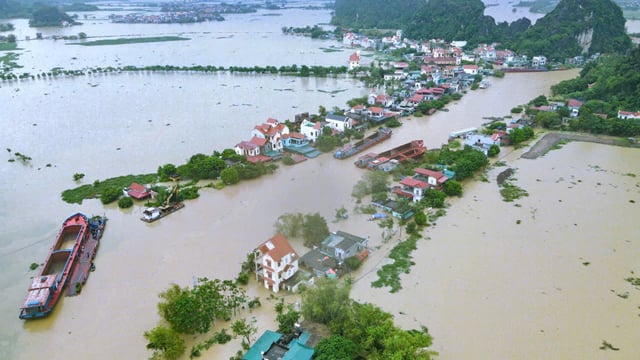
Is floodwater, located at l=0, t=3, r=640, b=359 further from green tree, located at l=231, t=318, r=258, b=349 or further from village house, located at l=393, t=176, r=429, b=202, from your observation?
village house, located at l=393, t=176, r=429, b=202

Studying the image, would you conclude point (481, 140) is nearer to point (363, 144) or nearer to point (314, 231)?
point (363, 144)

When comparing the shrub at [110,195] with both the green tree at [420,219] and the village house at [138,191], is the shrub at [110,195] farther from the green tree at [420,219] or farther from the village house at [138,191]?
the green tree at [420,219]

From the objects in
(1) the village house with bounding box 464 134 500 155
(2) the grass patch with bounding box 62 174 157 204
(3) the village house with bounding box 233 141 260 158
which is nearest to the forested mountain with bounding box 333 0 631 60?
(1) the village house with bounding box 464 134 500 155

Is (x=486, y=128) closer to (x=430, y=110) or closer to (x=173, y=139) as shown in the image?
(x=430, y=110)

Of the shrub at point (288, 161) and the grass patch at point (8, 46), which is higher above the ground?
the grass patch at point (8, 46)

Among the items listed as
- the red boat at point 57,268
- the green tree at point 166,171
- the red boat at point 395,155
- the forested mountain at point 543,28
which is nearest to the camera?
the red boat at point 57,268

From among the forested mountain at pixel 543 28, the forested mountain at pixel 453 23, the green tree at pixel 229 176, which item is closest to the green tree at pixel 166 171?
the green tree at pixel 229 176
